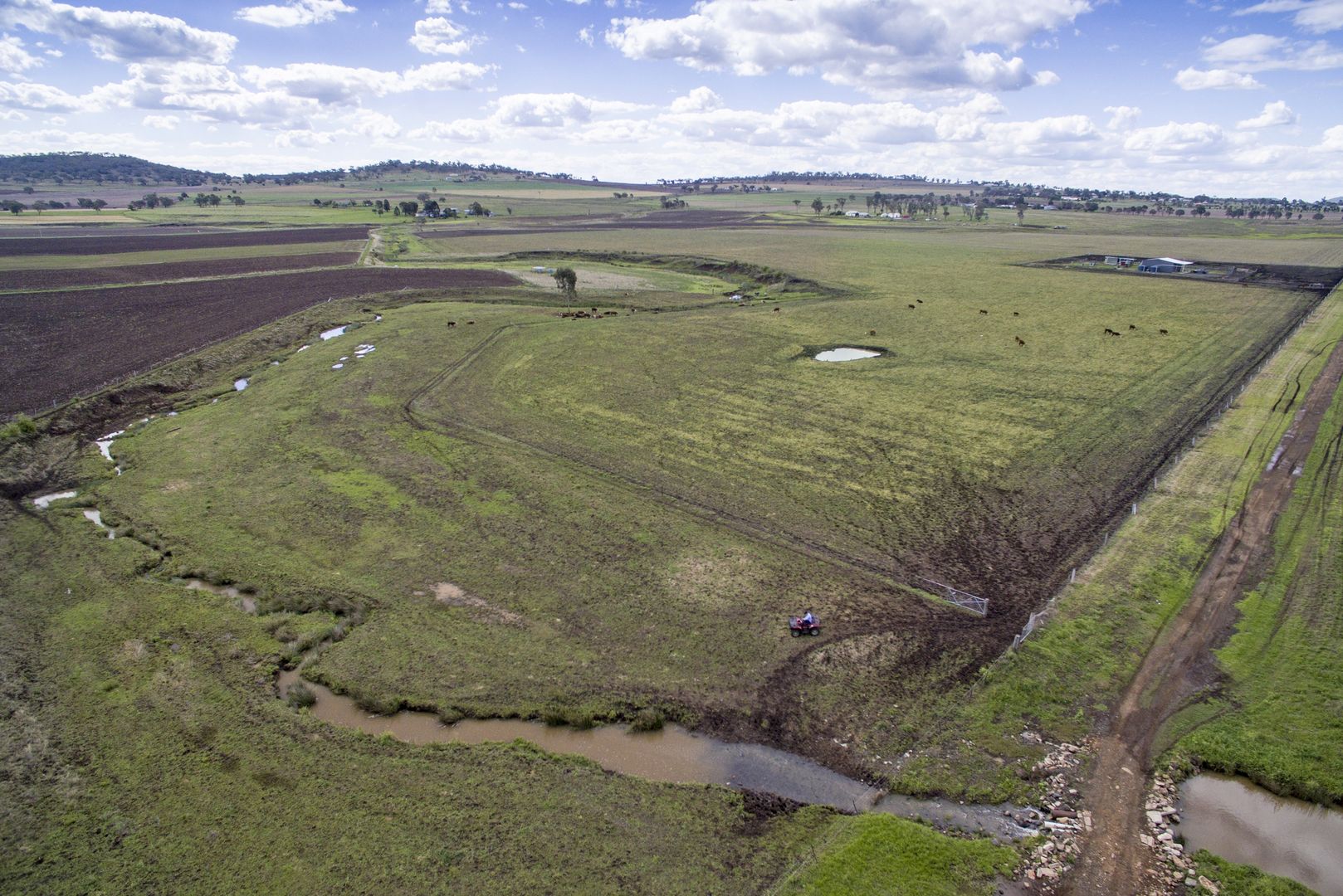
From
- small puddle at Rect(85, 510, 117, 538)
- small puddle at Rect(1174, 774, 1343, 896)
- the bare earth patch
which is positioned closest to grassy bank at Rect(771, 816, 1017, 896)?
small puddle at Rect(1174, 774, 1343, 896)

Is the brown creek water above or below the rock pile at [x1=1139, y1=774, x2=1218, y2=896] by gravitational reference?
below

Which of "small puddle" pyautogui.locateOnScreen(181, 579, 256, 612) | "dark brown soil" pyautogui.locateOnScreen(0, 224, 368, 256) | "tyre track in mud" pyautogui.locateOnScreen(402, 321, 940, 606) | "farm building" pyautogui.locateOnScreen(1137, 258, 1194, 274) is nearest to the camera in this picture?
"small puddle" pyautogui.locateOnScreen(181, 579, 256, 612)

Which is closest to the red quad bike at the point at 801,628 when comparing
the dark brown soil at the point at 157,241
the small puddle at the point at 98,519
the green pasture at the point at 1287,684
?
the green pasture at the point at 1287,684

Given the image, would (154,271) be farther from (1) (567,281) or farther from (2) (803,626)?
(2) (803,626)

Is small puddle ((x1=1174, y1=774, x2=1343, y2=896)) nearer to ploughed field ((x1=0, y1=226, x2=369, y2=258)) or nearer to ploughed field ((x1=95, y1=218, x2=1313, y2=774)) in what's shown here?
ploughed field ((x1=95, y1=218, x2=1313, y2=774))

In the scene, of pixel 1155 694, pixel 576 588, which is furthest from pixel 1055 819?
pixel 576 588

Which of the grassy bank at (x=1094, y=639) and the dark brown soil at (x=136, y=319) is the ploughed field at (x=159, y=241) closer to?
the dark brown soil at (x=136, y=319)

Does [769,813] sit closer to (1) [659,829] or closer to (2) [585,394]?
(1) [659,829]
